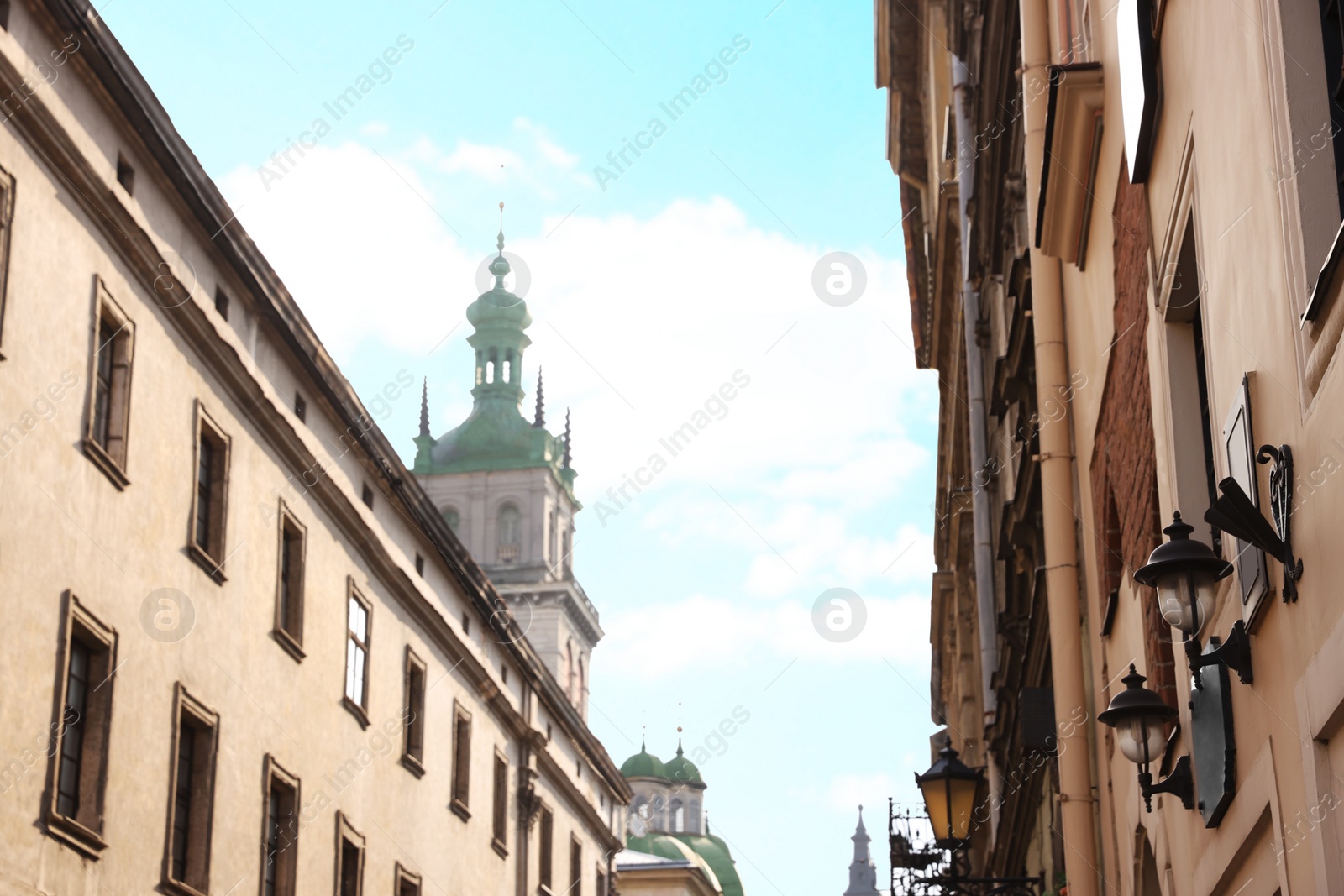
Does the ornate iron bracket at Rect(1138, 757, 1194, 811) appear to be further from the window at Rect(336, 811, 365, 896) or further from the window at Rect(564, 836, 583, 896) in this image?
the window at Rect(564, 836, 583, 896)

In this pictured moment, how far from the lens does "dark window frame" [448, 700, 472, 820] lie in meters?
29.7

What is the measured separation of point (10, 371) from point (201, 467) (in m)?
4.92

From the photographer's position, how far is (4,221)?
1500cm

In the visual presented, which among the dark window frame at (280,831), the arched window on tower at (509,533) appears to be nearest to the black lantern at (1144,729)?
the dark window frame at (280,831)

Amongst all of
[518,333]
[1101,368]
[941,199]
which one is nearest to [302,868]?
[941,199]

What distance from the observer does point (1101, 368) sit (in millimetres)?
10688

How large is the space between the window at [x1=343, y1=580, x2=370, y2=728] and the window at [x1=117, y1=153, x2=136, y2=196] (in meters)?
8.32

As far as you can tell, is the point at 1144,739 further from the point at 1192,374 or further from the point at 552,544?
the point at 552,544

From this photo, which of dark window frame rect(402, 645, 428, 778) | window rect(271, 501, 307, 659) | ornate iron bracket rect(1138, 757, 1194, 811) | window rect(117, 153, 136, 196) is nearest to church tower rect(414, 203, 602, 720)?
dark window frame rect(402, 645, 428, 778)

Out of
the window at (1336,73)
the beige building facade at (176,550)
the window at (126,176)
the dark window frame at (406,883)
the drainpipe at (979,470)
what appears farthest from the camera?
the dark window frame at (406,883)

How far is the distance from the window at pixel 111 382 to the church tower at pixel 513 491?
84.3m

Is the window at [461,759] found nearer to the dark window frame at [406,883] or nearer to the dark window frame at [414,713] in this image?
the dark window frame at [414,713]

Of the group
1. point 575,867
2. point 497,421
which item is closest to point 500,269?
point 497,421

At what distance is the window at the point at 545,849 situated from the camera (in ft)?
117
